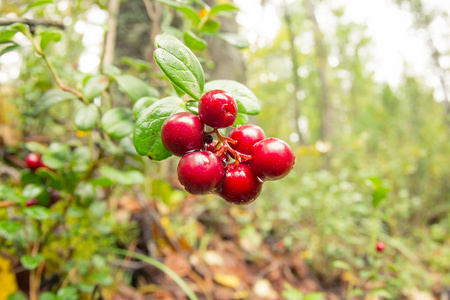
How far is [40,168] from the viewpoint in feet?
3.55

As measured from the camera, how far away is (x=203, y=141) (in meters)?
0.59

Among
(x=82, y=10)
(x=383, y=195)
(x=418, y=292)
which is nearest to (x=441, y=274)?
(x=418, y=292)

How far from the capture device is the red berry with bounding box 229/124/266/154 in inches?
24.7

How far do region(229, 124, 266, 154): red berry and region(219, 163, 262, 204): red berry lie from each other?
5cm

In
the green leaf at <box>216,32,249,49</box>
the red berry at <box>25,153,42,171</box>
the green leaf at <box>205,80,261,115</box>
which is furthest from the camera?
the red berry at <box>25,153,42,171</box>

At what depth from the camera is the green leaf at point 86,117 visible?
0.90 m

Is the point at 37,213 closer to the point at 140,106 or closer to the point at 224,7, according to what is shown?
the point at 140,106

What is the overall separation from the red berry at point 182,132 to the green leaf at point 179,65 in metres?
0.06

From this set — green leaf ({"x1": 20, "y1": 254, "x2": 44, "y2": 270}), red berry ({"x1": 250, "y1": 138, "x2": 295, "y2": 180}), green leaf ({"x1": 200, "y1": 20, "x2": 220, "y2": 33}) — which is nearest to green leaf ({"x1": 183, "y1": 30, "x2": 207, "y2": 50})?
green leaf ({"x1": 200, "y1": 20, "x2": 220, "y2": 33})

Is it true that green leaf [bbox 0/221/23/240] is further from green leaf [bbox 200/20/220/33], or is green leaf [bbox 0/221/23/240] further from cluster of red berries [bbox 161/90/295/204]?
green leaf [bbox 200/20/220/33]

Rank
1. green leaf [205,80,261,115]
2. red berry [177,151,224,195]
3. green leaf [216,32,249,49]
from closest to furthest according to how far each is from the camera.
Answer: red berry [177,151,224,195] < green leaf [205,80,261,115] < green leaf [216,32,249,49]

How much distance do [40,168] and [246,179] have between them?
2.84 ft

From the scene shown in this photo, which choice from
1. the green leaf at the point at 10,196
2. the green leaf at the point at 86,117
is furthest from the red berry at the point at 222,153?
the green leaf at the point at 10,196

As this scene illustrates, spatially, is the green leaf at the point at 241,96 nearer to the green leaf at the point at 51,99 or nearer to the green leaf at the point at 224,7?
the green leaf at the point at 224,7
